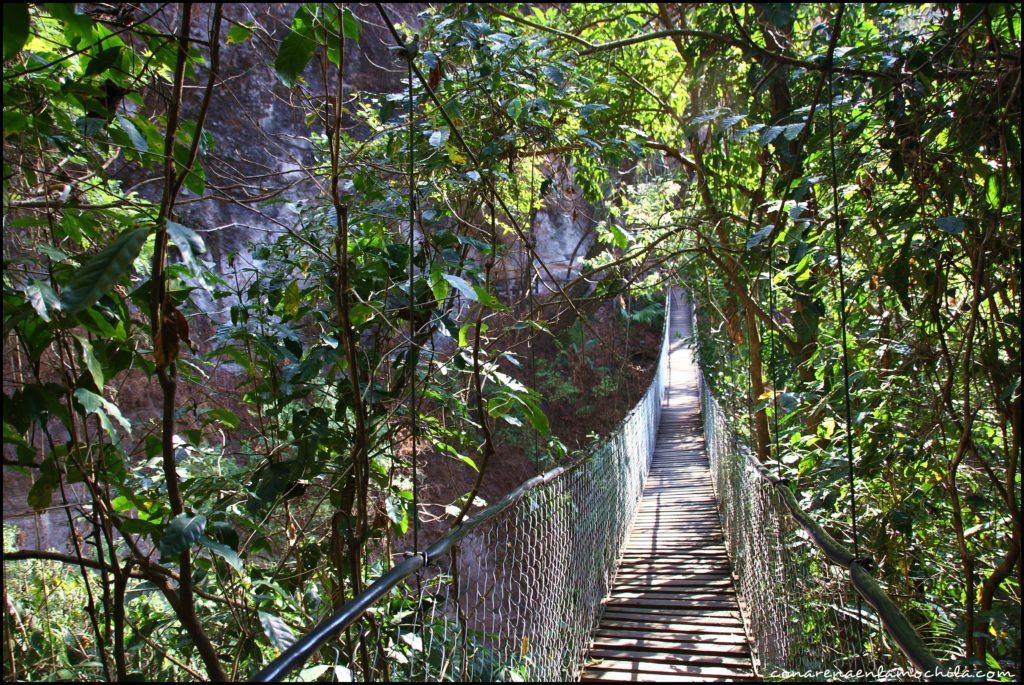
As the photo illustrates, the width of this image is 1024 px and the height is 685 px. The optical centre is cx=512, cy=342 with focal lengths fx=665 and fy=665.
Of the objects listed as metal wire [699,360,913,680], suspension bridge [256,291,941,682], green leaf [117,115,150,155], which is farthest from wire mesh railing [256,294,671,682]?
green leaf [117,115,150,155]

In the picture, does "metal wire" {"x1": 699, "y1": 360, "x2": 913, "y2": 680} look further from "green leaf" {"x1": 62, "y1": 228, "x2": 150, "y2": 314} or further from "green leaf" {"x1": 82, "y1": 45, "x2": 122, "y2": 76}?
"green leaf" {"x1": 82, "y1": 45, "x2": 122, "y2": 76}

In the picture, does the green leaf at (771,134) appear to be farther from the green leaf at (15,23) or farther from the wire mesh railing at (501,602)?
the green leaf at (15,23)

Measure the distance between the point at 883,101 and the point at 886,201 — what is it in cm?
32

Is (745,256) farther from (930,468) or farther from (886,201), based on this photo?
(930,468)

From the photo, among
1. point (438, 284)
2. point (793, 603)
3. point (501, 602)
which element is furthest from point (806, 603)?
point (438, 284)

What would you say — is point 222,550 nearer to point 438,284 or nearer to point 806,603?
Answer: point 438,284

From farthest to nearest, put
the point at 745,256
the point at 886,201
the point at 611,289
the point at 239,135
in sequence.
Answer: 1. the point at 239,135
2. the point at 611,289
3. the point at 745,256
4. the point at 886,201

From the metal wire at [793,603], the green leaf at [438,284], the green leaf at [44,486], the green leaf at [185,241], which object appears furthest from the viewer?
the metal wire at [793,603]

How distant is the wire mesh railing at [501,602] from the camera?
97 centimetres

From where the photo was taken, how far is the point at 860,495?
190 cm

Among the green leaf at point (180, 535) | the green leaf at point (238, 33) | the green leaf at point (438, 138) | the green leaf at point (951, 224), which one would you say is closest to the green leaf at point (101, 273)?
the green leaf at point (180, 535)

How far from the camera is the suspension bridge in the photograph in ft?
3.47

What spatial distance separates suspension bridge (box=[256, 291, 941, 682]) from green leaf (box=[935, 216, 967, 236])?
1.89ft

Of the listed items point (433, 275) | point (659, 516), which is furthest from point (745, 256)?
point (659, 516)
